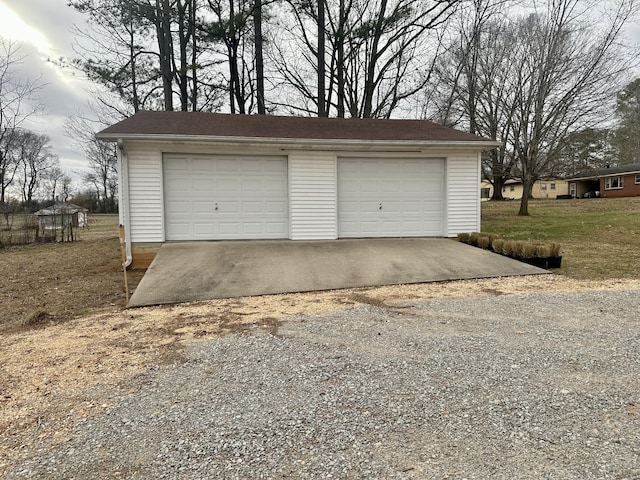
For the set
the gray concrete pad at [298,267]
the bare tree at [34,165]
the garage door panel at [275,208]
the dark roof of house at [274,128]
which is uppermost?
the bare tree at [34,165]

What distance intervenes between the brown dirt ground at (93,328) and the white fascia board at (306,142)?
292cm

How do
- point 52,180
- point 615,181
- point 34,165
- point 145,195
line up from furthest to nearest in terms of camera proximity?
point 52,180 < point 34,165 < point 615,181 < point 145,195

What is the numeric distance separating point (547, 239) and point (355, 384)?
10.9m

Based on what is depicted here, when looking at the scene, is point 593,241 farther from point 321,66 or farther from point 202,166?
point 321,66

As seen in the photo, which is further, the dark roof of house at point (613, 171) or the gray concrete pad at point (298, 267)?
the dark roof of house at point (613, 171)

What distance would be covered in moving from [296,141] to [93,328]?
6.05 metres

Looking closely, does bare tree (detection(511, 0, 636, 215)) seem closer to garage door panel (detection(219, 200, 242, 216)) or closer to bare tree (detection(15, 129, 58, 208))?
garage door panel (detection(219, 200, 242, 216))

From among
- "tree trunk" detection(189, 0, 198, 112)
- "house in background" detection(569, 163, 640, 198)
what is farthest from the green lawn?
"house in background" detection(569, 163, 640, 198)

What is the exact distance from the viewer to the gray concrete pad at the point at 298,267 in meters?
6.36

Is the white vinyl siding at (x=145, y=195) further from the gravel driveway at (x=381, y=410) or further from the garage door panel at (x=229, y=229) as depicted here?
the gravel driveway at (x=381, y=410)

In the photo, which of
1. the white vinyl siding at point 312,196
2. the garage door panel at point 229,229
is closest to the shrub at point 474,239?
the white vinyl siding at point 312,196

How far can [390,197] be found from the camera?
10219 millimetres

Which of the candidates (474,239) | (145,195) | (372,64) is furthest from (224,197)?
(372,64)

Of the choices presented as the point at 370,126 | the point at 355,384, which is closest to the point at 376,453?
the point at 355,384
